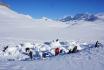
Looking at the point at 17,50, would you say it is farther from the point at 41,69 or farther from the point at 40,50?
the point at 41,69

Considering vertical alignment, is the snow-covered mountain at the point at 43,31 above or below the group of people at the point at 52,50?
above

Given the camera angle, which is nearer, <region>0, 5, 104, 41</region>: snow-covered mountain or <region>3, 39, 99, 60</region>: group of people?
<region>3, 39, 99, 60</region>: group of people

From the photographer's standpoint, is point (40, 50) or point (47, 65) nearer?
point (47, 65)

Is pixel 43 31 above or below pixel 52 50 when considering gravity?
above

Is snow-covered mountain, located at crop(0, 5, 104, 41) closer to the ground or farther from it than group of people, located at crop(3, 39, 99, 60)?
farther from it

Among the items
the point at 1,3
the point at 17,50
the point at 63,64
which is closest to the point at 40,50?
the point at 17,50

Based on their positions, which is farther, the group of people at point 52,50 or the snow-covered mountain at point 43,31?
the snow-covered mountain at point 43,31

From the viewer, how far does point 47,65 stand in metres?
10.5

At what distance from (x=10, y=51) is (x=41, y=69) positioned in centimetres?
1076

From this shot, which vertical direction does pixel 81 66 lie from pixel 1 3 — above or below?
below

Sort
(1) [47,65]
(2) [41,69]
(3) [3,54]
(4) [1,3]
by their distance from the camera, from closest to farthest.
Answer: (2) [41,69] → (1) [47,65] → (3) [3,54] → (4) [1,3]

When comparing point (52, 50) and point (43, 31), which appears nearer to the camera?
point (52, 50)

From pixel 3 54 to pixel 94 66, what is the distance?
10.9m

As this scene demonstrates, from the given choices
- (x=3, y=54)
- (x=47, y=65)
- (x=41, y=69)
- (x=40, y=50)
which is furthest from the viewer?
(x=40, y=50)
